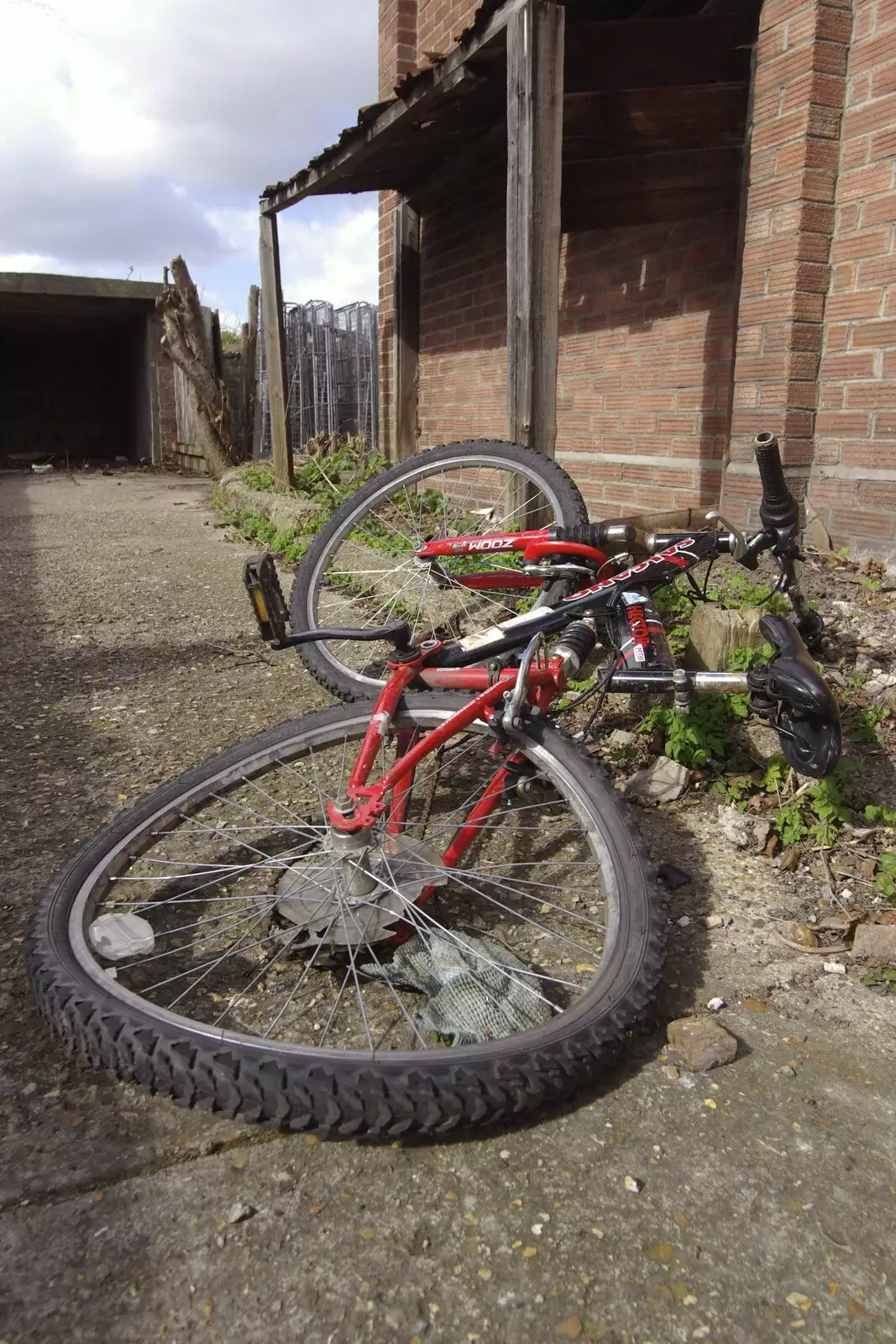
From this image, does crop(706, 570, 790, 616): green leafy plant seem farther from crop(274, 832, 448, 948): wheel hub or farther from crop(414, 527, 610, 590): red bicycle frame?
crop(274, 832, 448, 948): wheel hub

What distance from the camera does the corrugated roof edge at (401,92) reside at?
14.1 ft

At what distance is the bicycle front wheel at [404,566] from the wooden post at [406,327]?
4.57 meters

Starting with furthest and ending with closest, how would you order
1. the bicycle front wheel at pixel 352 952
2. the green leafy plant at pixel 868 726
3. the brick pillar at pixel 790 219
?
the brick pillar at pixel 790 219
the green leafy plant at pixel 868 726
the bicycle front wheel at pixel 352 952

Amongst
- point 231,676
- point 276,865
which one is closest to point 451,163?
point 231,676

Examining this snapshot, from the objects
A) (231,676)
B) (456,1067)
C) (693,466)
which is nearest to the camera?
(456,1067)

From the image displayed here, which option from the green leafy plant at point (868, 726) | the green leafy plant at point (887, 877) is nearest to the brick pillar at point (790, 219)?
the green leafy plant at point (868, 726)

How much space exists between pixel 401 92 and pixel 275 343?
3.21 metres

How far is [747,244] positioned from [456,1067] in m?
3.79

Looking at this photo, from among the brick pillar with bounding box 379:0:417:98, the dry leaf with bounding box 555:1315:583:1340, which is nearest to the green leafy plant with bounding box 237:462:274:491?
the brick pillar with bounding box 379:0:417:98

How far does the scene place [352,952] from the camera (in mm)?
1907

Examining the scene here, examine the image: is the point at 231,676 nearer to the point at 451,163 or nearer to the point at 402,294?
the point at 451,163

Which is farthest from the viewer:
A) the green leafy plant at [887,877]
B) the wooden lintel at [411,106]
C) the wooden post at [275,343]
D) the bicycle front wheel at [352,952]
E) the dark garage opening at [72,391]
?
the dark garage opening at [72,391]

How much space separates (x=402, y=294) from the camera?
8164 millimetres

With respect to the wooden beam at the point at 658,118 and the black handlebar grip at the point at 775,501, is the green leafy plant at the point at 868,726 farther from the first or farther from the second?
the wooden beam at the point at 658,118
